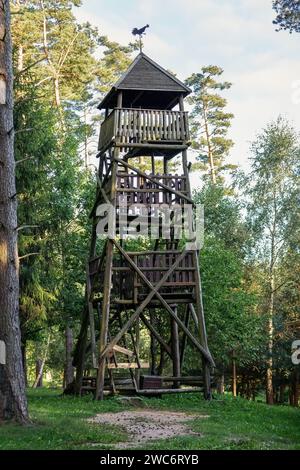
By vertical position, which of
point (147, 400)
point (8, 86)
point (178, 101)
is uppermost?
point (178, 101)

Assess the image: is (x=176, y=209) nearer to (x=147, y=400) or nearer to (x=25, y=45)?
(x=147, y=400)

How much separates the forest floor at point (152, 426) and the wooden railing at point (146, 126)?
26.7 feet

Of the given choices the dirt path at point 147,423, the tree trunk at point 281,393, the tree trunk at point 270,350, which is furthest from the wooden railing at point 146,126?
the tree trunk at point 281,393

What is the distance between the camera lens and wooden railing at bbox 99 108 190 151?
1853 cm

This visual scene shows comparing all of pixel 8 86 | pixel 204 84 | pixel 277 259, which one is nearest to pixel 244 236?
pixel 277 259

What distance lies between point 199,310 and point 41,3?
2263 centimetres

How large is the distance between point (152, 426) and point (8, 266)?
14.9 feet

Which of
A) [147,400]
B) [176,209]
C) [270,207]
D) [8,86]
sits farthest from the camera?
[270,207]

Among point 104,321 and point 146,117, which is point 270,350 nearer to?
point 104,321

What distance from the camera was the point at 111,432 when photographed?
1104cm

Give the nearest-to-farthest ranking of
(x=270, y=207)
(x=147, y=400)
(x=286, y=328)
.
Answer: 1. (x=147, y=400)
2. (x=286, y=328)
3. (x=270, y=207)

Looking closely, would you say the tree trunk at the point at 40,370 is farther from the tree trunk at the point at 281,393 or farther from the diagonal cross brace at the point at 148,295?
the diagonal cross brace at the point at 148,295

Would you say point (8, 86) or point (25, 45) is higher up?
point (25, 45)

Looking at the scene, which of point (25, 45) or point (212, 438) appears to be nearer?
point (212, 438)
